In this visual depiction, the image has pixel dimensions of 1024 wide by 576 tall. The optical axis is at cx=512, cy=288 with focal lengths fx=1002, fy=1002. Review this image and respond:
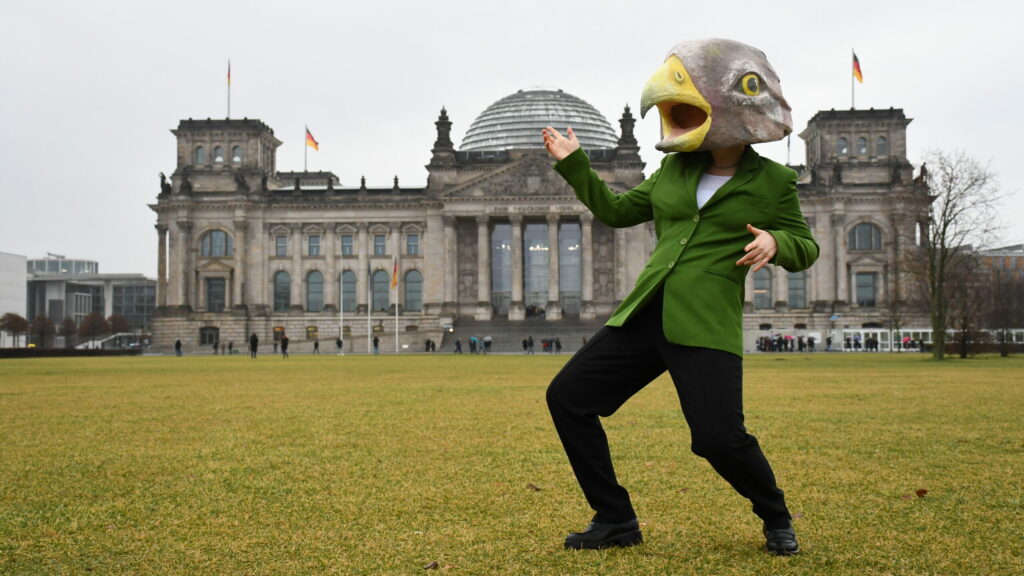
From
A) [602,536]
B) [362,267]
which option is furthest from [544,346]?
[602,536]

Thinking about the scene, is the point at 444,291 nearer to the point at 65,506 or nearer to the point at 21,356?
the point at 21,356

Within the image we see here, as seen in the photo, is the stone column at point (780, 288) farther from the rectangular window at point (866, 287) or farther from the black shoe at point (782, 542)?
the black shoe at point (782, 542)

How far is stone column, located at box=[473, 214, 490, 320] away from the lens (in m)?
84.0

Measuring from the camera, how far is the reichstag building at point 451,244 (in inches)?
3329

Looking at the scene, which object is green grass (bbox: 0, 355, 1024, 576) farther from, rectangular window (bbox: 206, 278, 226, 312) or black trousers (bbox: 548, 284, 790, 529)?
rectangular window (bbox: 206, 278, 226, 312)

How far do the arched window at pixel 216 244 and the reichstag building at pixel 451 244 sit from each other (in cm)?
9

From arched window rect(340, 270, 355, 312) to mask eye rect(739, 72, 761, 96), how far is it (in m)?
83.2

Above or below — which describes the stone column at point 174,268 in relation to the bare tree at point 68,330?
above

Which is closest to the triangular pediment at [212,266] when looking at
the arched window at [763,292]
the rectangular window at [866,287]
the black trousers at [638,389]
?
the arched window at [763,292]

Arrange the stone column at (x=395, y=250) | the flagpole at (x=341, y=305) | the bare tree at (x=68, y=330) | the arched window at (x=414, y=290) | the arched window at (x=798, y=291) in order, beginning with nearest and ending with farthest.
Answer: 1. the flagpole at (x=341, y=305)
2. the stone column at (x=395, y=250)
3. the arched window at (x=798, y=291)
4. the arched window at (x=414, y=290)
5. the bare tree at (x=68, y=330)

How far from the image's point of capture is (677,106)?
5.86 metres

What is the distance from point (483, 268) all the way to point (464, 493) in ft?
252

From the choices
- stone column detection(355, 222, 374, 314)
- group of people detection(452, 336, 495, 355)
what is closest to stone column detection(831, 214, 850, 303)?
group of people detection(452, 336, 495, 355)

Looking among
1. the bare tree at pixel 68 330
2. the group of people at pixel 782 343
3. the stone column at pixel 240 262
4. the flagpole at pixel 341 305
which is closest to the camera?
the group of people at pixel 782 343
